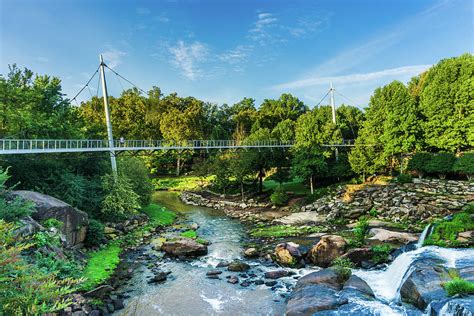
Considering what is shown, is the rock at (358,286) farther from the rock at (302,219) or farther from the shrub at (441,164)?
the shrub at (441,164)

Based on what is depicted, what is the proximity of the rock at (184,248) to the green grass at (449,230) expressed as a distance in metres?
12.6

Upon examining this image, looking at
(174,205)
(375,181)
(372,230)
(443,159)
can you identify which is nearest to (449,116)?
(443,159)

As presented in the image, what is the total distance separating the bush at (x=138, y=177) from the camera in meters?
29.4

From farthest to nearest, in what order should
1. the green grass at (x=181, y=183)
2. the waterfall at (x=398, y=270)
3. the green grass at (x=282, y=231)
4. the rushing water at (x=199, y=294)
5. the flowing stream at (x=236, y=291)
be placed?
the green grass at (x=181, y=183) < the green grass at (x=282, y=231) < the waterfall at (x=398, y=270) < the rushing water at (x=199, y=294) < the flowing stream at (x=236, y=291)

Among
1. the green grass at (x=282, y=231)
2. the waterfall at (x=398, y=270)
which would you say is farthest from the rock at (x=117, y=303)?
the green grass at (x=282, y=231)

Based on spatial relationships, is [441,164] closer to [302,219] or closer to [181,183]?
[302,219]

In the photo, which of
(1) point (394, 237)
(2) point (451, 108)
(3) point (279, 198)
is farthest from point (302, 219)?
(2) point (451, 108)

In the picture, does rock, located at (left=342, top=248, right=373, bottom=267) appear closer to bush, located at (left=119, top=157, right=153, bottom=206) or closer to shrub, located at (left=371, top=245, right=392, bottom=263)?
shrub, located at (left=371, top=245, right=392, bottom=263)

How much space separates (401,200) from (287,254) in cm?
1475

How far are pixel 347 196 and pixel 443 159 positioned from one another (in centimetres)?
989

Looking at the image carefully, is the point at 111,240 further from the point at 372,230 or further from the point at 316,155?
the point at 316,155

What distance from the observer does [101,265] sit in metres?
17.0

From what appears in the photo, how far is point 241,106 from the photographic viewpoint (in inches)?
3046

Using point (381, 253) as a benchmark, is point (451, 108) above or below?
above
